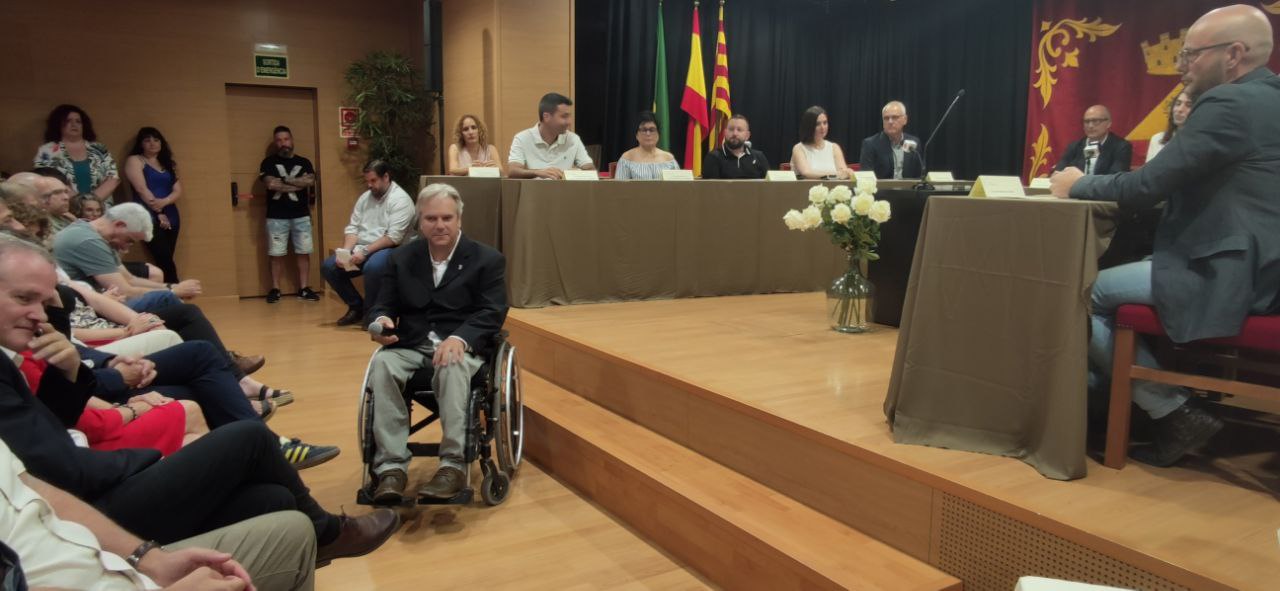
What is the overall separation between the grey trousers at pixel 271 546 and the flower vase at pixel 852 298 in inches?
107

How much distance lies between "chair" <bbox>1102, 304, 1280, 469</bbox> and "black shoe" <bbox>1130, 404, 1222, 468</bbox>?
0.26 feet

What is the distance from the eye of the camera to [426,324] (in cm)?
294

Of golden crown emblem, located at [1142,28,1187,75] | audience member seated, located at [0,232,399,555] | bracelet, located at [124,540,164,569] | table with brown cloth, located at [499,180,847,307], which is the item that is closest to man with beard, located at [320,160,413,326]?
table with brown cloth, located at [499,180,847,307]

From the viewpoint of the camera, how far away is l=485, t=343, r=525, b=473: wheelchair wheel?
9.24 feet

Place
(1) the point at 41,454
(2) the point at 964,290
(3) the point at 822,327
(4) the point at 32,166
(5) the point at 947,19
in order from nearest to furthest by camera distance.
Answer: (1) the point at 41,454
(2) the point at 964,290
(3) the point at 822,327
(4) the point at 32,166
(5) the point at 947,19

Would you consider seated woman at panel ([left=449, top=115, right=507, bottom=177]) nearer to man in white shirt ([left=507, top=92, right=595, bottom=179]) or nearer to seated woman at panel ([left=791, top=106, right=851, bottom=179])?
man in white shirt ([left=507, top=92, right=595, bottom=179])

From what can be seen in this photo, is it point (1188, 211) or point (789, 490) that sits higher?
point (1188, 211)

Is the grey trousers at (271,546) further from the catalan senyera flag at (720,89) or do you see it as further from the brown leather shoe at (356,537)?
the catalan senyera flag at (720,89)

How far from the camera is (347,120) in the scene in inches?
302

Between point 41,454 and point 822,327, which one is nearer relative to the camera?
point 41,454

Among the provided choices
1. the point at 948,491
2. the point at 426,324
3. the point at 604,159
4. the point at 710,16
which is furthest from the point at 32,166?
the point at 948,491

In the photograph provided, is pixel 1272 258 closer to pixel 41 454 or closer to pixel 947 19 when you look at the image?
pixel 41 454

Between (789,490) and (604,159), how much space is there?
566cm

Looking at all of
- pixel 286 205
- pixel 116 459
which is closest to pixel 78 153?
pixel 286 205
